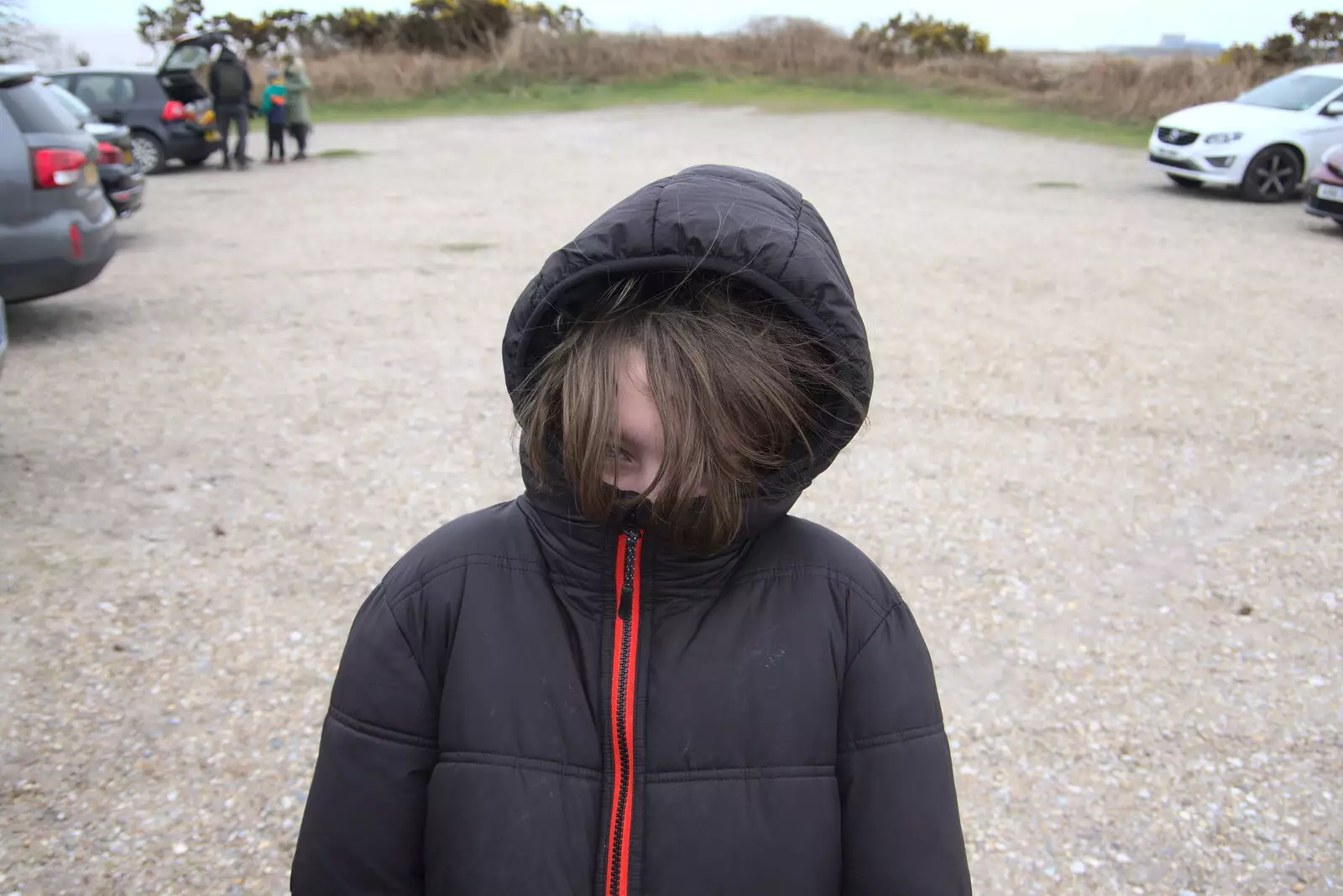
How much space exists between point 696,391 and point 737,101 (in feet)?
89.2

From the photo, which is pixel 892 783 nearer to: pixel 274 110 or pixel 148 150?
pixel 148 150

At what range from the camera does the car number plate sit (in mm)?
11117

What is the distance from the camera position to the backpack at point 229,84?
16.2 m

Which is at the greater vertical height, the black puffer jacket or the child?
the black puffer jacket

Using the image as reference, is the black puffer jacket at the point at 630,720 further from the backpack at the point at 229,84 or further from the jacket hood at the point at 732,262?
the backpack at the point at 229,84

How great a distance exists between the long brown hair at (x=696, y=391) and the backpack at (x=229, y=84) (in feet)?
55.2

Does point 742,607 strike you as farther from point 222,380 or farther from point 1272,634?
point 222,380

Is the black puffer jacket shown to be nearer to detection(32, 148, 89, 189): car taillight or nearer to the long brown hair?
the long brown hair

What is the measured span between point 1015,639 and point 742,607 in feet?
8.41

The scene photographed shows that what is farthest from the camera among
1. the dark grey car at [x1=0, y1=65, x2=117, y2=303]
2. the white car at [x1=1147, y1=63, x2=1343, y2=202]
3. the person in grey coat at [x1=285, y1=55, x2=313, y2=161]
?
the person in grey coat at [x1=285, y1=55, x2=313, y2=161]

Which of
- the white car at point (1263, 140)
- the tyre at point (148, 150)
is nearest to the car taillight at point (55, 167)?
the tyre at point (148, 150)

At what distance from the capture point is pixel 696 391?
1353 millimetres

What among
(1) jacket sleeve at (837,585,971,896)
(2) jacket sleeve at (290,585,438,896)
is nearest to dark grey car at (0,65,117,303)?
(2) jacket sleeve at (290,585,438,896)

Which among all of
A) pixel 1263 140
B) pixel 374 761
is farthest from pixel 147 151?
pixel 374 761
